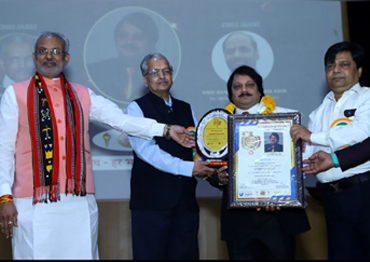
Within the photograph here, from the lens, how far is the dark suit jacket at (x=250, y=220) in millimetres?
2801

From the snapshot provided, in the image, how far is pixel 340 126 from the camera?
2.78 metres

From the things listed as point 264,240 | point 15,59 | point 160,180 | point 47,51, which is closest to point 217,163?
point 160,180

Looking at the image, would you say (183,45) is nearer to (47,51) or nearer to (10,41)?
(10,41)

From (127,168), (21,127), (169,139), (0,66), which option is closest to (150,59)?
(169,139)

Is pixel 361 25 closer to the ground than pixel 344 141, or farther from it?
farther from it

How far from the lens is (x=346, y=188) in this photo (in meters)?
2.80

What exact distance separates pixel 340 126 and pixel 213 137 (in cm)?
79

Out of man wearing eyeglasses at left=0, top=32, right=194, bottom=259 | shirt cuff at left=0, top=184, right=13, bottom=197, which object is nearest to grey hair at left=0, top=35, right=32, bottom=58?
man wearing eyeglasses at left=0, top=32, right=194, bottom=259

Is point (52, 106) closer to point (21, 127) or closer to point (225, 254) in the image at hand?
point (21, 127)

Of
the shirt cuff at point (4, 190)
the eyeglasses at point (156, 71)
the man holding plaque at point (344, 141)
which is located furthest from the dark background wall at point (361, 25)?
the shirt cuff at point (4, 190)

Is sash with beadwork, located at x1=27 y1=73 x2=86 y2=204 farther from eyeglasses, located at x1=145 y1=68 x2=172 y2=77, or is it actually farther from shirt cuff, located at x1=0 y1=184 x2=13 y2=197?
eyeglasses, located at x1=145 y1=68 x2=172 y2=77

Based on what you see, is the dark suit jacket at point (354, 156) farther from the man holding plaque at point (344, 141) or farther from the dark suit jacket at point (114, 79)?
the dark suit jacket at point (114, 79)

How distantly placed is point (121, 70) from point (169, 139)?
1.45 meters

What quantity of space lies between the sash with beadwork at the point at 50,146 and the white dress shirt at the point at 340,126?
1.42 meters
